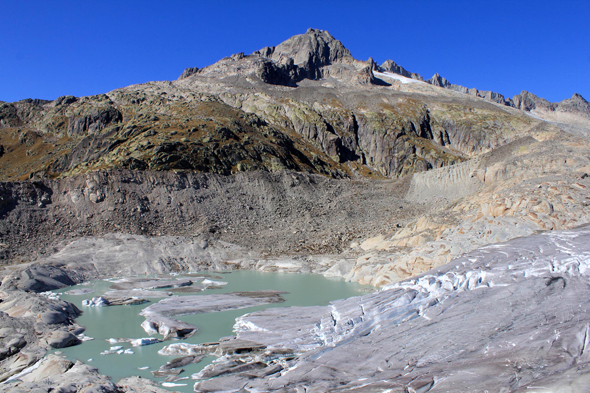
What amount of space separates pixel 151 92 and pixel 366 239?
3405 inches

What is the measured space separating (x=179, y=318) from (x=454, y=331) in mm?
10361

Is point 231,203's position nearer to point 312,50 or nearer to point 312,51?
point 312,51

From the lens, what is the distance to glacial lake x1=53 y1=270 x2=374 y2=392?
1074 centimetres

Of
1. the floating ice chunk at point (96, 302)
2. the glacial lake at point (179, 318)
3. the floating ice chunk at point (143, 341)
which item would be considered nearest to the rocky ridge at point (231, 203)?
the glacial lake at point (179, 318)

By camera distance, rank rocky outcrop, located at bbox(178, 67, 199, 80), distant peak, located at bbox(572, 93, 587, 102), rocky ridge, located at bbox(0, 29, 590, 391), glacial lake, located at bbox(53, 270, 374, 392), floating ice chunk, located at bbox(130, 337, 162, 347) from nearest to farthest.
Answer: glacial lake, located at bbox(53, 270, 374, 392) → floating ice chunk, located at bbox(130, 337, 162, 347) → rocky ridge, located at bbox(0, 29, 590, 391) → rocky outcrop, located at bbox(178, 67, 199, 80) → distant peak, located at bbox(572, 93, 587, 102)

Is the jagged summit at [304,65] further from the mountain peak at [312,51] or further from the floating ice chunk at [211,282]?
the floating ice chunk at [211,282]

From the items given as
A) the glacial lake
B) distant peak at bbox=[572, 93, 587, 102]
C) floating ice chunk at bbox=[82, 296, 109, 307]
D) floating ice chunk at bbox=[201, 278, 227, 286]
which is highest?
distant peak at bbox=[572, 93, 587, 102]

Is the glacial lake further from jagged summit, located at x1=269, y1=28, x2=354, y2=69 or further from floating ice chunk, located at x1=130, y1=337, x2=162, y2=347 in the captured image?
jagged summit, located at x1=269, y1=28, x2=354, y2=69

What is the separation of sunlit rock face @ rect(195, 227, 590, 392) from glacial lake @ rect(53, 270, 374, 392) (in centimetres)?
122

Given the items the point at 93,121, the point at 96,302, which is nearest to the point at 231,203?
the point at 96,302

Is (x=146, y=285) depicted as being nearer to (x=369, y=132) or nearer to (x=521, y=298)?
(x=521, y=298)

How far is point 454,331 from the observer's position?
33.3 ft

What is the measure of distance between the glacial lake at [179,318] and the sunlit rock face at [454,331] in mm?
1221

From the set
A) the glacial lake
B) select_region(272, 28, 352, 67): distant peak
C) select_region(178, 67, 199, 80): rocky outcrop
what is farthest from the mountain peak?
the glacial lake
